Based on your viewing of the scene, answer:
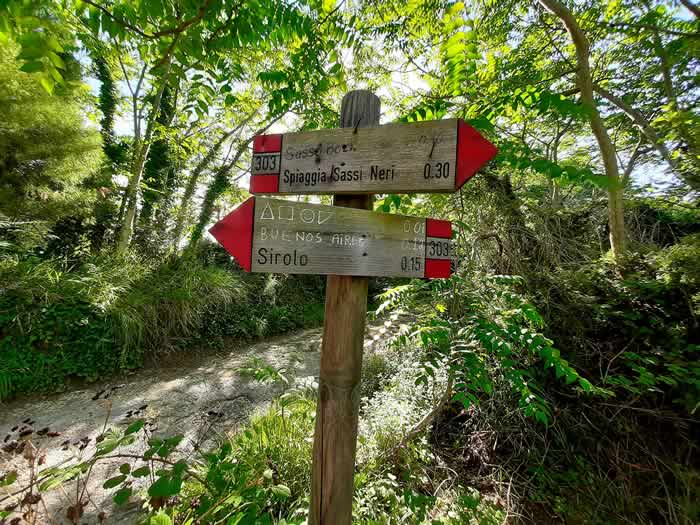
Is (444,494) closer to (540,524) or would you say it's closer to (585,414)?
(540,524)

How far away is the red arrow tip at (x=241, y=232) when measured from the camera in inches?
35.9

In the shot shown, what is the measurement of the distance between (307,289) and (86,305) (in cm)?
473

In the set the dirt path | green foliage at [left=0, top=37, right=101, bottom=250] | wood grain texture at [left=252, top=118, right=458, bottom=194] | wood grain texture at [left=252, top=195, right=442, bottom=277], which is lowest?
the dirt path

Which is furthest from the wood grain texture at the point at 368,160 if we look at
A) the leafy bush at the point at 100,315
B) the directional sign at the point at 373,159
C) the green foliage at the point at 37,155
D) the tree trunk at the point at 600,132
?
the green foliage at the point at 37,155

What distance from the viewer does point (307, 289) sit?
25.7 ft

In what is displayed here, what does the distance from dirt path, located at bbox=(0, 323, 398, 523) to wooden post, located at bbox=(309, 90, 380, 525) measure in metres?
1.23

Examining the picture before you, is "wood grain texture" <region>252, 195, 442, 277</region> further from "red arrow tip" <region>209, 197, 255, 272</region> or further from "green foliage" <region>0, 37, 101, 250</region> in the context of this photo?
"green foliage" <region>0, 37, 101, 250</region>

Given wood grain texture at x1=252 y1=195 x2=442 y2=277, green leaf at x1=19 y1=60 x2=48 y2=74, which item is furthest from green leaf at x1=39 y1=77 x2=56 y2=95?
wood grain texture at x1=252 y1=195 x2=442 y2=277

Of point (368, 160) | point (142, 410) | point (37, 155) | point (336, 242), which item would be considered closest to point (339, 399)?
point (336, 242)

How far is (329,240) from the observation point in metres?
0.96

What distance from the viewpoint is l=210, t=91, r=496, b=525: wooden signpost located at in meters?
0.92

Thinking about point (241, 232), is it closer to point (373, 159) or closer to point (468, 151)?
point (373, 159)

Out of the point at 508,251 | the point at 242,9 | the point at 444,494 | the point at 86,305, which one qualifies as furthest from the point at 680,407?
the point at 86,305

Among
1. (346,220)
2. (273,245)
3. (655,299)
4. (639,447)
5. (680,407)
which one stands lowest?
(639,447)
